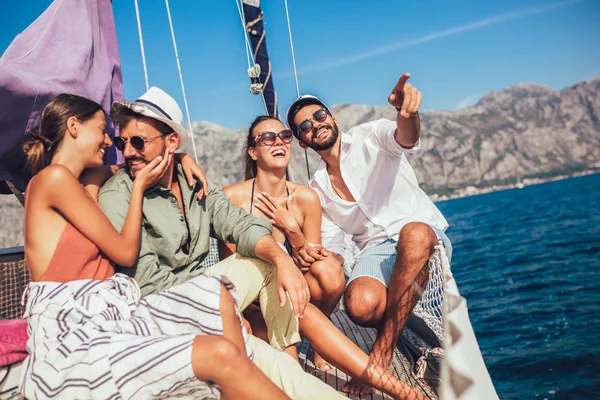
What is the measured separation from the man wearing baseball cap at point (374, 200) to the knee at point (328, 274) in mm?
179

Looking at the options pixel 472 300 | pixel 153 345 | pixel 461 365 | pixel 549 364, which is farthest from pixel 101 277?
pixel 472 300

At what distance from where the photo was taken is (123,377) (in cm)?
160

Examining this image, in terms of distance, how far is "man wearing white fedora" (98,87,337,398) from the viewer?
2377mm

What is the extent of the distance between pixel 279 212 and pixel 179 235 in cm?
101

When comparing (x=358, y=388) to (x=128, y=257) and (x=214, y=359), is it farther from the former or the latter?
(x=128, y=257)

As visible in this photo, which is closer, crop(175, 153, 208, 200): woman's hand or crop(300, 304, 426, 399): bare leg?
crop(300, 304, 426, 399): bare leg

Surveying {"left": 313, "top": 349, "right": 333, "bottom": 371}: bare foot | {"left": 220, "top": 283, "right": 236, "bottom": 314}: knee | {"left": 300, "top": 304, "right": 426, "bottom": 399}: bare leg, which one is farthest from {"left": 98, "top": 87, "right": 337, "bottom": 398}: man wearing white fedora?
{"left": 313, "top": 349, "right": 333, "bottom": 371}: bare foot

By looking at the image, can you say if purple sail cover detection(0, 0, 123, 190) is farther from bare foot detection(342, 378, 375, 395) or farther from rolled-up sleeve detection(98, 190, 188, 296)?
bare foot detection(342, 378, 375, 395)

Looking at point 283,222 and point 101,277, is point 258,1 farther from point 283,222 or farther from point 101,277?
point 101,277

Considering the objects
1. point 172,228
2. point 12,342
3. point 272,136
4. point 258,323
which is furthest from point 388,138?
point 12,342

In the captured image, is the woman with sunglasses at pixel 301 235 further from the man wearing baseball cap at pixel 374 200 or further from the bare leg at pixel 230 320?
the bare leg at pixel 230 320

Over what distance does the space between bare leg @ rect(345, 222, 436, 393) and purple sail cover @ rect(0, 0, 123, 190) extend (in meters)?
2.43

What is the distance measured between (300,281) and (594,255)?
24.8m

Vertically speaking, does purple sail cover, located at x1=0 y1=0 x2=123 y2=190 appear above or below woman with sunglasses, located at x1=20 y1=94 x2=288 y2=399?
above
